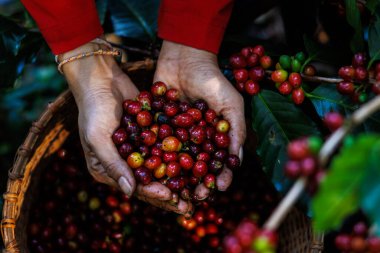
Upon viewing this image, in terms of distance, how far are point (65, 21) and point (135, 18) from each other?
632 mm

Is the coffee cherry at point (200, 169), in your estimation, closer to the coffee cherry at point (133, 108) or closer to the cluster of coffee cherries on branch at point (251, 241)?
the coffee cherry at point (133, 108)

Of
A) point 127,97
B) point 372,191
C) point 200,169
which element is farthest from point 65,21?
point 372,191

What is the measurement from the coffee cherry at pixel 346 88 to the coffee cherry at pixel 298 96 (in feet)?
0.53

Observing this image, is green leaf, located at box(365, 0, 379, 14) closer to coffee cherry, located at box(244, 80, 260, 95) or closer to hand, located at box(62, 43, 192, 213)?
coffee cherry, located at box(244, 80, 260, 95)

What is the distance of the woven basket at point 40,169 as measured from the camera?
5.93 feet

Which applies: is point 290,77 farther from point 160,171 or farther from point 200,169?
point 160,171

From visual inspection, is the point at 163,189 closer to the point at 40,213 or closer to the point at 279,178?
the point at 279,178

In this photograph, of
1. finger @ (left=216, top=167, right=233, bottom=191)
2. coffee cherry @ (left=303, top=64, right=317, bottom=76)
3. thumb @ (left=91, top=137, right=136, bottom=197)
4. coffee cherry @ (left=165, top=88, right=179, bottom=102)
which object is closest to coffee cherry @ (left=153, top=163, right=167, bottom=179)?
thumb @ (left=91, top=137, right=136, bottom=197)

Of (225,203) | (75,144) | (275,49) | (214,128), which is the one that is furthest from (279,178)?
(75,144)

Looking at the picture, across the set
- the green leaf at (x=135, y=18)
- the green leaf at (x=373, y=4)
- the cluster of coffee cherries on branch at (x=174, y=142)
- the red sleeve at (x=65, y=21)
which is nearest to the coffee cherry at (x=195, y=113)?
the cluster of coffee cherries on branch at (x=174, y=142)

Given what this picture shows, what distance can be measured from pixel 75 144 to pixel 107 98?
22.1 inches

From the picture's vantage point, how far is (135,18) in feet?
7.88

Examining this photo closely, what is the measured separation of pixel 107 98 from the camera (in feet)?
6.15

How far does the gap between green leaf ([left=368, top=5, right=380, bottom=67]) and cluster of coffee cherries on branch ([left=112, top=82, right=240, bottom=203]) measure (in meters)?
0.63
